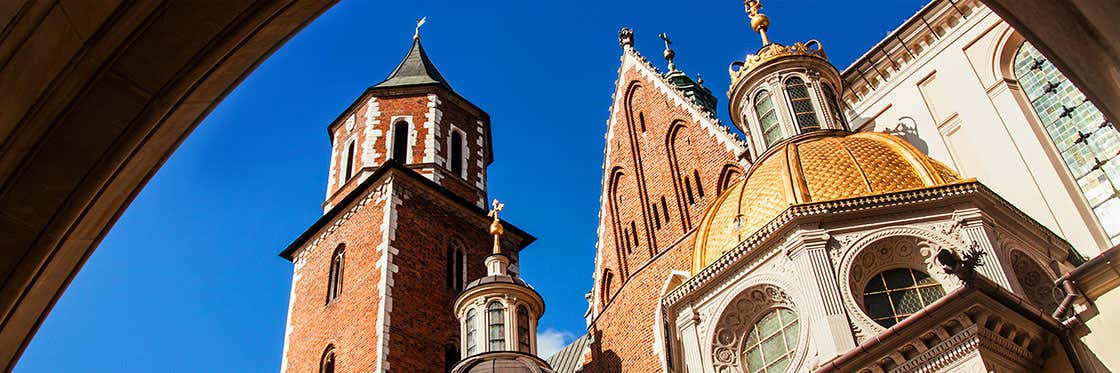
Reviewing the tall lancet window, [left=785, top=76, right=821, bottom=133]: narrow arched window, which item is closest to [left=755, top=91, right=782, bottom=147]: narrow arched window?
[left=785, top=76, right=821, bottom=133]: narrow arched window

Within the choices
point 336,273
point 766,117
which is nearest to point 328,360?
point 336,273

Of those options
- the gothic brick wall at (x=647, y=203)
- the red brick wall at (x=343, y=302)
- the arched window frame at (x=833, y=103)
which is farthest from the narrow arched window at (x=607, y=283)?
the arched window frame at (x=833, y=103)

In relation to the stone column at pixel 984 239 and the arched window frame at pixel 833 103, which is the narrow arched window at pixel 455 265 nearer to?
the arched window frame at pixel 833 103

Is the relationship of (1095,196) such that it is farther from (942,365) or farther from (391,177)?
(391,177)

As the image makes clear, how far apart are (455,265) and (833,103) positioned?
9786mm

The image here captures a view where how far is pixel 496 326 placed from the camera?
18.5 m

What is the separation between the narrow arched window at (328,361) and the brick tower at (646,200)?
5.71 metres

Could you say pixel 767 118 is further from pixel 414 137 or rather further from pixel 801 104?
pixel 414 137

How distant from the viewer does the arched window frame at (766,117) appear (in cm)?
1577

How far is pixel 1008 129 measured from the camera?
1472cm

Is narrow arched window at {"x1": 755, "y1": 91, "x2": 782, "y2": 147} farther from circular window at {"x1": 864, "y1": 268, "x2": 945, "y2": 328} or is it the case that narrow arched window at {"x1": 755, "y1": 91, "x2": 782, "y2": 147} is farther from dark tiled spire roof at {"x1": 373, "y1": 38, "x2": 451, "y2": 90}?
dark tiled spire roof at {"x1": 373, "y1": 38, "x2": 451, "y2": 90}

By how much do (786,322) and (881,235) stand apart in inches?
62.2

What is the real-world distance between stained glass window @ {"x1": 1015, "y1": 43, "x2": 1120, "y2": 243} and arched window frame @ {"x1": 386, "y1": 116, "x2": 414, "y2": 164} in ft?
46.4

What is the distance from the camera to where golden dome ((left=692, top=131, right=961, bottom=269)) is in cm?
1235
